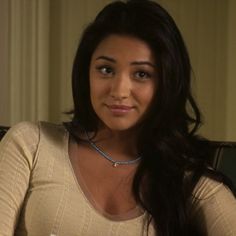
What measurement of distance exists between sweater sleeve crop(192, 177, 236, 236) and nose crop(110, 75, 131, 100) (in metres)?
0.32

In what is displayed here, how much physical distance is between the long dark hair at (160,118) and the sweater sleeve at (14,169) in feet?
0.47

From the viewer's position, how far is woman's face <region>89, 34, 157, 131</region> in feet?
3.84

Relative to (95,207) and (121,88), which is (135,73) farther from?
(95,207)

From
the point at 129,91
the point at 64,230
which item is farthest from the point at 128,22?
the point at 64,230

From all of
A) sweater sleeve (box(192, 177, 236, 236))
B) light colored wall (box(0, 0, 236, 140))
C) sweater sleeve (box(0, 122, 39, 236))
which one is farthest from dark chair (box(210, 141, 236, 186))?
light colored wall (box(0, 0, 236, 140))

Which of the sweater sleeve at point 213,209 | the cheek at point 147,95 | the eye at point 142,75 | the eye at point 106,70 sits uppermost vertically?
the eye at point 106,70

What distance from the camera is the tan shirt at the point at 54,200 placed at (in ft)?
3.75

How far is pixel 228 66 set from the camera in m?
2.05

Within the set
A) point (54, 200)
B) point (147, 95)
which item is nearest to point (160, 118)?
point (147, 95)

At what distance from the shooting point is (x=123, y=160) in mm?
1309

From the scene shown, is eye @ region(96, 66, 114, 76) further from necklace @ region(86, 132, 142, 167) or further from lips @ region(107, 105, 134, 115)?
necklace @ region(86, 132, 142, 167)

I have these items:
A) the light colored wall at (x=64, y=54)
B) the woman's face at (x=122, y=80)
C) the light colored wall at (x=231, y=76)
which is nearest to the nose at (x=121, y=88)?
the woman's face at (x=122, y=80)

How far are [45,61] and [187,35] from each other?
63 centimetres

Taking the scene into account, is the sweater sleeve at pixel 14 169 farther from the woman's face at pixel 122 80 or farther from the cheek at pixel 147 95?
the cheek at pixel 147 95
